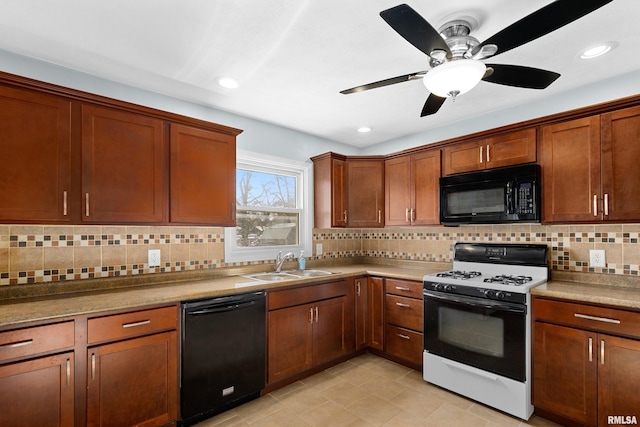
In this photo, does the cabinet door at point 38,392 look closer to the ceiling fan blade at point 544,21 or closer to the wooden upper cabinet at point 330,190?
the wooden upper cabinet at point 330,190

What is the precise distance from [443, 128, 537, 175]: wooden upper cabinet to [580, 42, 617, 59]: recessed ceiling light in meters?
0.62

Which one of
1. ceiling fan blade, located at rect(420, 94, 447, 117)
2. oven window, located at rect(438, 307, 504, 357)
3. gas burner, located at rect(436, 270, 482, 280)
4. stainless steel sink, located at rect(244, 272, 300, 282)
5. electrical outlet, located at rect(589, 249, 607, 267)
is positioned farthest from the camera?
stainless steel sink, located at rect(244, 272, 300, 282)

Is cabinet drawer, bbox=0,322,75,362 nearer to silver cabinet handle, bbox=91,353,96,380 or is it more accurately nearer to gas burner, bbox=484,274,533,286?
silver cabinet handle, bbox=91,353,96,380

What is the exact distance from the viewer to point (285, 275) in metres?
3.14

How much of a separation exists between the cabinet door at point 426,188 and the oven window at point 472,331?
3.18ft

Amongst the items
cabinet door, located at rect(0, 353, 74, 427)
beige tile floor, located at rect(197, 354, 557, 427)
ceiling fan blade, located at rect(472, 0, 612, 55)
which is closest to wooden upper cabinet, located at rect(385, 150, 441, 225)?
beige tile floor, located at rect(197, 354, 557, 427)

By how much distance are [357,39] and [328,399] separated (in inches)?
103

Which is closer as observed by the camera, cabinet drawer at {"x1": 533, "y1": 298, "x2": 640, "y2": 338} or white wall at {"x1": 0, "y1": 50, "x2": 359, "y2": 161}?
cabinet drawer at {"x1": 533, "y1": 298, "x2": 640, "y2": 338}

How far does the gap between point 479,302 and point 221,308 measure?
77.3 inches

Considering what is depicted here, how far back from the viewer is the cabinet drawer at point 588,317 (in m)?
1.95

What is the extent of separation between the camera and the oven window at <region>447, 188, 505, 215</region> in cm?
276

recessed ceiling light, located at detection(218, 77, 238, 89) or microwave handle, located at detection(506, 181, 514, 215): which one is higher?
recessed ceiling light, located at detection(218, 77, 238, 89)

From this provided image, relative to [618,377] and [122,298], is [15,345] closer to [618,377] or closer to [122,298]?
[122,298]

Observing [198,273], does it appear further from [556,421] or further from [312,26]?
[556,421]
